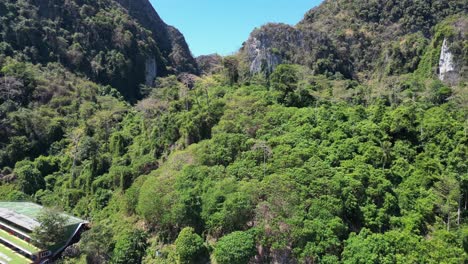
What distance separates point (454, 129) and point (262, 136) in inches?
690

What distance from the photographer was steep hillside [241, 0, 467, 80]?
235ft

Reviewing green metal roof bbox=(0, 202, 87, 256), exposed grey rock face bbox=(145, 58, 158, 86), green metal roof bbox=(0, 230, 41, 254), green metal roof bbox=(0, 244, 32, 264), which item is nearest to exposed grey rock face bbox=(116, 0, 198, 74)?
exposed grey rock face bbox=(145, 58, 158, 86)

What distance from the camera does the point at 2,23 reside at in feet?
234

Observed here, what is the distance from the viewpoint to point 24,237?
33719mm

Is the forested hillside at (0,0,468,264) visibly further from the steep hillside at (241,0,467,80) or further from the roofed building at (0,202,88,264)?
the roofed building at (0,202,88,264)

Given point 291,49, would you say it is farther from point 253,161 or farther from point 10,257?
point 10,257

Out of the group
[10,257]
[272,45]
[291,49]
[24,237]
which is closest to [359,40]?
[291,49]

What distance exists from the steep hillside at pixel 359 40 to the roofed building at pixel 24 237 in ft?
136

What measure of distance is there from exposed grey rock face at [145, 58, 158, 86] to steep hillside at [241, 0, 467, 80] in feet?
76.4

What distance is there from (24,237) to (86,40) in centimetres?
5599

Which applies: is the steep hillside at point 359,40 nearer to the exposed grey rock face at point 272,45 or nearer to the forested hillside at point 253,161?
the exposed grey rock face at point 272,45

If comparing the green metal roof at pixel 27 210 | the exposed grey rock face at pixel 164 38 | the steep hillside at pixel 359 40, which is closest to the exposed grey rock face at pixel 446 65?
the steep hillside at pixel 359 40

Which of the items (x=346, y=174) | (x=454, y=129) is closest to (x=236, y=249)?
(x=346, y=174)

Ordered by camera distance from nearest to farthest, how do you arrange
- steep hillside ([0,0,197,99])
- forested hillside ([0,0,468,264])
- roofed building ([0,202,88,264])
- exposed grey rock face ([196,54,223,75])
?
forested hillside ([0,0,468,264])
roofed building ([0,202,88,264])
steep hillside ([0,0,197,99])
exposed grey rock face ([196,54,223,75])
